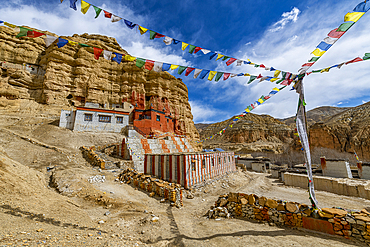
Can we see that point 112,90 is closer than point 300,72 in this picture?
No

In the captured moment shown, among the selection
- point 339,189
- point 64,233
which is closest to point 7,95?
point 64,233

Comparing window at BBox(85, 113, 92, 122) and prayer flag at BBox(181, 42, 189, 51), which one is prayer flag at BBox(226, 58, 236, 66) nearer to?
prayer flag at BBox(181, 42, 189, 51)

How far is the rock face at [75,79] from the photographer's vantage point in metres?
36.8

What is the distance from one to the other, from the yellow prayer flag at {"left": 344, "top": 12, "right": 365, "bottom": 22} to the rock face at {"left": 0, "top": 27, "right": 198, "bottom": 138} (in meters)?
37.8

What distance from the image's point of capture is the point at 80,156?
19281 millimetres

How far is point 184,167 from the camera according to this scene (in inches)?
489

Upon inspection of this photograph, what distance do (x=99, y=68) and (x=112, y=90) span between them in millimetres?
7744

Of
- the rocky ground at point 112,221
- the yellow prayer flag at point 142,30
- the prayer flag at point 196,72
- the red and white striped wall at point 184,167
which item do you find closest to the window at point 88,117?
the rocky ground at point 112,221

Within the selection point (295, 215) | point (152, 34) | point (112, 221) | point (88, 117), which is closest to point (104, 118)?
point (88, 117)

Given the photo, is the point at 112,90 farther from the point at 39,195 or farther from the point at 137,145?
the point at 39,195

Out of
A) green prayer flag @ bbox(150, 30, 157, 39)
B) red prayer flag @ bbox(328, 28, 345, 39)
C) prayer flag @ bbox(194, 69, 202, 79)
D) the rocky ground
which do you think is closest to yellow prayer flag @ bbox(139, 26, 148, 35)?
green prayer flag @ bbox(150, 30, 157, 39)

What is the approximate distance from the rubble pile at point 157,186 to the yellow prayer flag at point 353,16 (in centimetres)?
1174

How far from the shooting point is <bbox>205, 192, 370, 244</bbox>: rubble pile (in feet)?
17.4

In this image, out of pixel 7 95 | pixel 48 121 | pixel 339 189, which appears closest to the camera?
pixel 339 189
